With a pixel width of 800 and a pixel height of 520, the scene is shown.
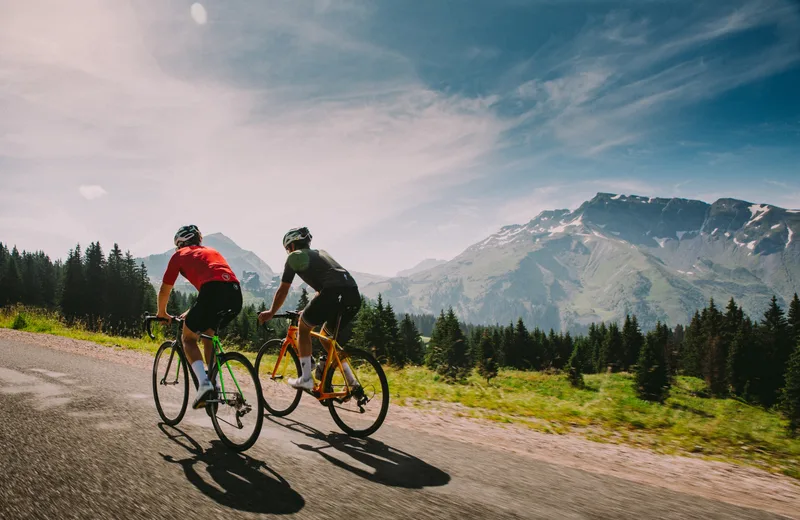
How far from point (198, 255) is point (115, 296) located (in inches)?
2965

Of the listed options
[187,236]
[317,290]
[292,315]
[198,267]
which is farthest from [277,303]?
[187,236]

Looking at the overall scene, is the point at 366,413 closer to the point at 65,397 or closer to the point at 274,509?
the point at 274,509

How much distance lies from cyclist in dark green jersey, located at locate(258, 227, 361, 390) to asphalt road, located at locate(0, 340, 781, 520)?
3.75 feet

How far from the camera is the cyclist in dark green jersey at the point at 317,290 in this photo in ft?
19.5

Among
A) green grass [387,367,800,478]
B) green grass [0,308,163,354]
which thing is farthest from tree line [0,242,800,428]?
green grass [387,367,800,478]

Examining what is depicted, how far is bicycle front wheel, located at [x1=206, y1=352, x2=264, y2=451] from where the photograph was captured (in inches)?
187

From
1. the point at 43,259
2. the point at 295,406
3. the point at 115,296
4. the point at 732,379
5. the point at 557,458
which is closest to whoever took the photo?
the point at 557,458

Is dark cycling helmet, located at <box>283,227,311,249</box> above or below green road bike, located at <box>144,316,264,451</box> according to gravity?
above


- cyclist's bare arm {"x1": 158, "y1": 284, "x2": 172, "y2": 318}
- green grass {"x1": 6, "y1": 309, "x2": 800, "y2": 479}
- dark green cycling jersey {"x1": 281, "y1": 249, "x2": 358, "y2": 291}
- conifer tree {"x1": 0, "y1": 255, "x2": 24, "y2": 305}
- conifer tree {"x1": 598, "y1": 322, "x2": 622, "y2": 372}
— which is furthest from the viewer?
conifer tree {"x1": 598, "y1": 322, "x2": 622, "y2": 372}

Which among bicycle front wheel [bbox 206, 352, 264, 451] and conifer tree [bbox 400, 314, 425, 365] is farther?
conifer tree [bbox 400, 314, 425, 365]

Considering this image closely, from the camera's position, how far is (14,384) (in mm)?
6824

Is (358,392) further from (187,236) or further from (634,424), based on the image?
(634,424)

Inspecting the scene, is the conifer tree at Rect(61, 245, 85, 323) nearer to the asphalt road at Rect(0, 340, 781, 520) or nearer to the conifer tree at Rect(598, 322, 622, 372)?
the asphalt road at Rect(0, 340, 781, 520)

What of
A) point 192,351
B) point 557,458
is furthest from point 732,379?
point 192,351
